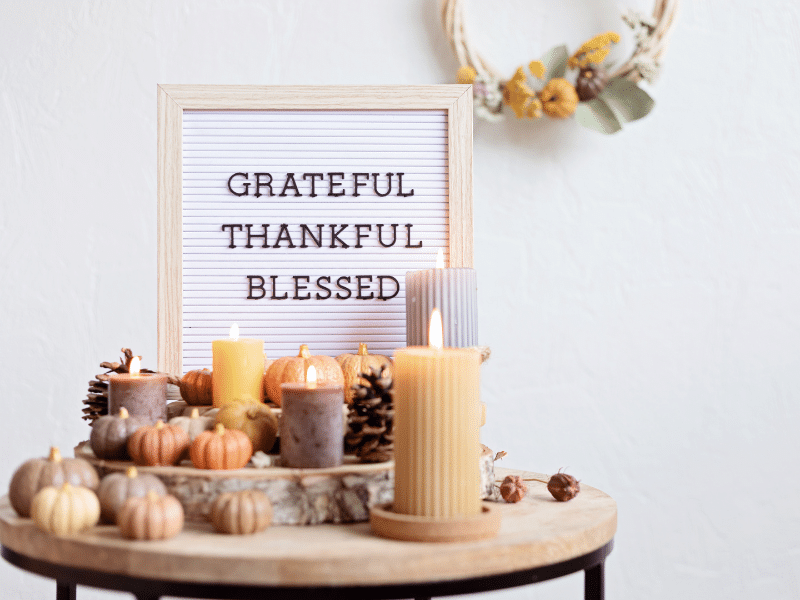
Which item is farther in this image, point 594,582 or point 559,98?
point 559,98

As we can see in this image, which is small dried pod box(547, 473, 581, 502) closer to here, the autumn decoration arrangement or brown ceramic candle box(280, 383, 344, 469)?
brown ceramic candle box(280, 383, 344, 469)

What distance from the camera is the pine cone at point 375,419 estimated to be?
3.00 feet

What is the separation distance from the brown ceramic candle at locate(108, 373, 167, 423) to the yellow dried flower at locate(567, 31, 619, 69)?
1.15 metres

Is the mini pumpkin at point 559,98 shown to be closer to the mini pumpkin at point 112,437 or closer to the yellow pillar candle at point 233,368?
the yellow pillar candle at point 233,368

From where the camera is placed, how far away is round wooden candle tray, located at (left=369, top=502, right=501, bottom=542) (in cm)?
75

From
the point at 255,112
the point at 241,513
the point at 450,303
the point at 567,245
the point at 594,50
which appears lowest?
the point at 241,513

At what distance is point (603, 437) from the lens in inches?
69.2

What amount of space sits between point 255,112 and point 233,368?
52cm

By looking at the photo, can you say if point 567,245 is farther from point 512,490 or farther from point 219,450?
point 219,450

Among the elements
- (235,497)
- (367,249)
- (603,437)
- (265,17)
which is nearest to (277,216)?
(367,249)

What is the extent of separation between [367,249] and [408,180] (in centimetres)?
15

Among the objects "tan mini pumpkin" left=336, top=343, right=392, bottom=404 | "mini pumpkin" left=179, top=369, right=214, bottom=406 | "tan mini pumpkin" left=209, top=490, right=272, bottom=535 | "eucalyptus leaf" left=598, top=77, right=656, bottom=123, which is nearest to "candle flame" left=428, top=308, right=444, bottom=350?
"tan mini pumpkin" left=209, top=490, right=272, bottom=535

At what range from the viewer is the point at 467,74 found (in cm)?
167

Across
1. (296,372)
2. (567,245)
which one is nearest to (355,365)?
(296,372)
